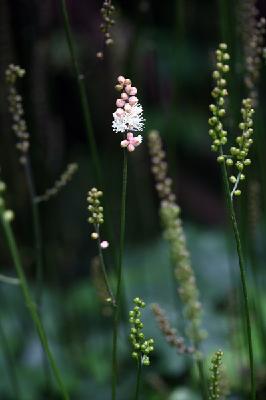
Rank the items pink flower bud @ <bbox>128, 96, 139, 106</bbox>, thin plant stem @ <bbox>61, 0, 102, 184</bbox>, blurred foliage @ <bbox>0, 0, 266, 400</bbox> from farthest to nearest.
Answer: blurred foliage @ <bbox>0, 0, 266, 400</bbox>
thin plant stem @ <bbox>61, 0, 102, 184</bbox>
pink flower bud @ <bbox>128, 96, 139, 106</bbox>

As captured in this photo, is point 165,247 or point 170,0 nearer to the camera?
point 165,247

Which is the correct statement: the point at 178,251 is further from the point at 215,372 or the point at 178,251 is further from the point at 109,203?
the point at 109,203

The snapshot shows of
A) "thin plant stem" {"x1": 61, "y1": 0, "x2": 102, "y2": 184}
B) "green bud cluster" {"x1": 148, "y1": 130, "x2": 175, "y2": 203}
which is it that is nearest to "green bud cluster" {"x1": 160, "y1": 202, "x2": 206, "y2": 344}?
"green bud cluster" {"x1": 148, "y1": 130, "x2": 175, "y2": 203}

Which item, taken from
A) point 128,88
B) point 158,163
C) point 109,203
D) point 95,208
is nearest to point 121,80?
point 128,88

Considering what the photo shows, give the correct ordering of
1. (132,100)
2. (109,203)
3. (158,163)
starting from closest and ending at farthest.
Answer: (132,100)
(158,163)
(109,203)

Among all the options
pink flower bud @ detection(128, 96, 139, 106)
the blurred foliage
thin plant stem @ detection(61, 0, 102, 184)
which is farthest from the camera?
the blurred foliage

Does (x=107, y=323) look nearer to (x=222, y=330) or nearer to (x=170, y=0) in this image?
(x=222, y=330)

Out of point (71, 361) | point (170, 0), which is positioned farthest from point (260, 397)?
point (170, 0)

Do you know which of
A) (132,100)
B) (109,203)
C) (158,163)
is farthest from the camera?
(109,203)

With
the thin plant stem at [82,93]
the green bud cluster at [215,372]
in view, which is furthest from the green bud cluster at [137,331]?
the thin plant stem at [82,93]

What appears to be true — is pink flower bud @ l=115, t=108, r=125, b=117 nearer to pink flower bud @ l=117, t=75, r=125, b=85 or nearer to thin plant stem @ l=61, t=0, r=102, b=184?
pink flower bud @ l=117, t=75, r=125, b=85

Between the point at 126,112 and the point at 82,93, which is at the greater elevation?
the point at 82,93
